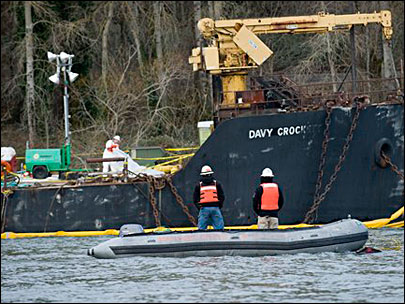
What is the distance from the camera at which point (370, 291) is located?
16984mm

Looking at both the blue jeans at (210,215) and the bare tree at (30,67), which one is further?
the bare tree at (30,67)

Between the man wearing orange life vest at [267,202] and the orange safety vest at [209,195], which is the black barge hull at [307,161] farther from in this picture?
the man wearing orange life vest at [267,202]

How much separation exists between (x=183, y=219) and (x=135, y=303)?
9.77 m

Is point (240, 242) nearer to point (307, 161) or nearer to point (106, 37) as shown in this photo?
point (307, 161)

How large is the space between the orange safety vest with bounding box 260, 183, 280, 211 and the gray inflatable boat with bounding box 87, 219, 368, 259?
1.07 m

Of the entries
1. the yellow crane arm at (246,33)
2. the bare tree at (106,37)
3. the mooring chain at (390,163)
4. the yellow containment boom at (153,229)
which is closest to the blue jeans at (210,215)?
the yellow containment boom at (153,229)

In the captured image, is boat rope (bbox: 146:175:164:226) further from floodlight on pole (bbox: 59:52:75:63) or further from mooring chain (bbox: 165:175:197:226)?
floodlight on pole (bbox: 59:52:75:63)

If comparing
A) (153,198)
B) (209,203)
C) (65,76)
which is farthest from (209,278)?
(65,76)

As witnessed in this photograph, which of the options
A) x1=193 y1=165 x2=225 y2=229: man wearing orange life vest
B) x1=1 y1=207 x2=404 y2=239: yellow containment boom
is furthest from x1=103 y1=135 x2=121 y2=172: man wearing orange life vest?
x1=193 y1=165 x2=225 y2=229: man wearing orange life vest

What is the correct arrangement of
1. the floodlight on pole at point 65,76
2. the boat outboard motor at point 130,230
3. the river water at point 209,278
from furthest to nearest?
1. the floodlight on pole at point 65,76
2. the boat outboard motor at point 130,230
3. the river water at point 209,278

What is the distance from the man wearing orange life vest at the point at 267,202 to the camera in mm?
22391

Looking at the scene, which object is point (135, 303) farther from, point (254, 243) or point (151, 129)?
point (151, 129)

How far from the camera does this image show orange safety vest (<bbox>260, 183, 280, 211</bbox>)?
22.4 m

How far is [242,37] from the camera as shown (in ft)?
87.2
